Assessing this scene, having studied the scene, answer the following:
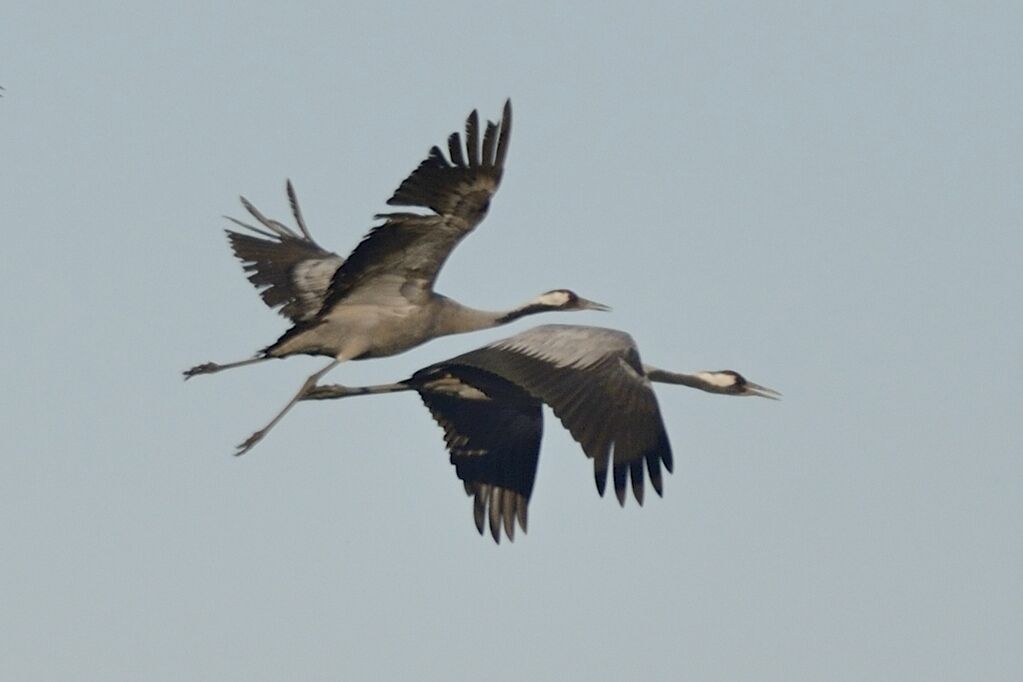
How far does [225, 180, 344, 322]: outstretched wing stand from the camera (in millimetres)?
21172

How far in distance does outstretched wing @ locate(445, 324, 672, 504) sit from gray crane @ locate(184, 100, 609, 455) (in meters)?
0.84

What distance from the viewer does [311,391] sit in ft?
65.1

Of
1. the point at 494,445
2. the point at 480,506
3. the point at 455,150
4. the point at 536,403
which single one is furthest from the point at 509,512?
the point at 455,150

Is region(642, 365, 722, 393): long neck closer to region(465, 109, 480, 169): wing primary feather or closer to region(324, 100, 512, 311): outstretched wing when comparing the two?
region(324, 100, 512, 311): outstretched wing

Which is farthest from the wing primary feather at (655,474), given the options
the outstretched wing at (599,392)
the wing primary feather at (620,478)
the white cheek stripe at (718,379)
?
the white cheek stripe at (718,379)

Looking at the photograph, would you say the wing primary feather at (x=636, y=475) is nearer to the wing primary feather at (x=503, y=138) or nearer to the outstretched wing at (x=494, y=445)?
the wing primary feather at (x=503, y=138)

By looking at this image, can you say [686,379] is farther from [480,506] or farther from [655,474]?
[655,474]

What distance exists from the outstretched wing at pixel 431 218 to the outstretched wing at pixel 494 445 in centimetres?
191

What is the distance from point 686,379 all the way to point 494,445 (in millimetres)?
1943

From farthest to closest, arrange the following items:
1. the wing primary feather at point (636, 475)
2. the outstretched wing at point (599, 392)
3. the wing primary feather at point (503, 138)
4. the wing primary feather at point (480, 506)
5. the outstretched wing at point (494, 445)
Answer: the wing primary feather at point (480, 506)
the outstretched wing at point (494, 445)
the outstretched wing at point (599, 392)
the wing primary feather at point (636, 475)
the wing primary feather at point (503, 138)

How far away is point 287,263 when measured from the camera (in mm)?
21641

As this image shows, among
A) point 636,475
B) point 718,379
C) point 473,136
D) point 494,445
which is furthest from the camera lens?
point 718,379

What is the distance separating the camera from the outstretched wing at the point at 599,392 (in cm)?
1772

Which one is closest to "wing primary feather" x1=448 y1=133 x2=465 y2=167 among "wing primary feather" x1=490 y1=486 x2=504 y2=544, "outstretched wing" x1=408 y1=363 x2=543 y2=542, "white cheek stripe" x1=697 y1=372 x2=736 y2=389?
"outstretched wing" x1=408 y1=363 x2=543 y2=542
